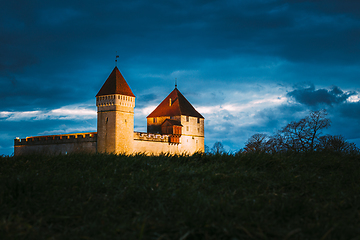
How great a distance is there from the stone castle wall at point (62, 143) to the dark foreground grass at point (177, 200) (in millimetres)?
30537

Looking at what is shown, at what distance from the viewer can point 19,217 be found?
4477mm

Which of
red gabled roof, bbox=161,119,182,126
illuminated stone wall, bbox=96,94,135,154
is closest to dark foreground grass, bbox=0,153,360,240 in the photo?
illuminated stone wall, bbox=96,94,135,154

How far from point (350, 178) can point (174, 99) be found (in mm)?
43820

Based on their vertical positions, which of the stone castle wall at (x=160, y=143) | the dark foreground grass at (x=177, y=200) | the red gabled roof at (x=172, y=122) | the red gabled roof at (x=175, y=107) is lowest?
the dark foreground grass at (x=177, y=200)

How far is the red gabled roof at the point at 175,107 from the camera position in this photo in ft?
158

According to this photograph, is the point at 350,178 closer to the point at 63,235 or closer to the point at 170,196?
the point at 170,196

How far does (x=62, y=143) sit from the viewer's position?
41500mm

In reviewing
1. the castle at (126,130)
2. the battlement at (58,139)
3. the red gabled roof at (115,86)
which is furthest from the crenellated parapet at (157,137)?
the battlement at (58,139)

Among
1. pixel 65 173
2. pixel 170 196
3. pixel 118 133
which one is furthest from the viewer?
pixel 118 133

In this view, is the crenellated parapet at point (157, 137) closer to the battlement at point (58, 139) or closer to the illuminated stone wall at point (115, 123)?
the illuminated stone wall at point (115, 123)

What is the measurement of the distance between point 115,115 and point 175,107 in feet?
42.5

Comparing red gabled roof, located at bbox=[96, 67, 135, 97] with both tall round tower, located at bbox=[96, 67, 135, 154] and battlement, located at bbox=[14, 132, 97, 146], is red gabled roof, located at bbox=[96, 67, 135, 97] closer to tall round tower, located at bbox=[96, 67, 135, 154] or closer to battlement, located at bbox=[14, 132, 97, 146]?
tall round tower, located at bbox=[96, 67, 135, 154]

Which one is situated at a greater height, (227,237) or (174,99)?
(174,99)

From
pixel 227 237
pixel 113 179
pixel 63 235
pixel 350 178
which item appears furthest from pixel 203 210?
pixel 350 178
